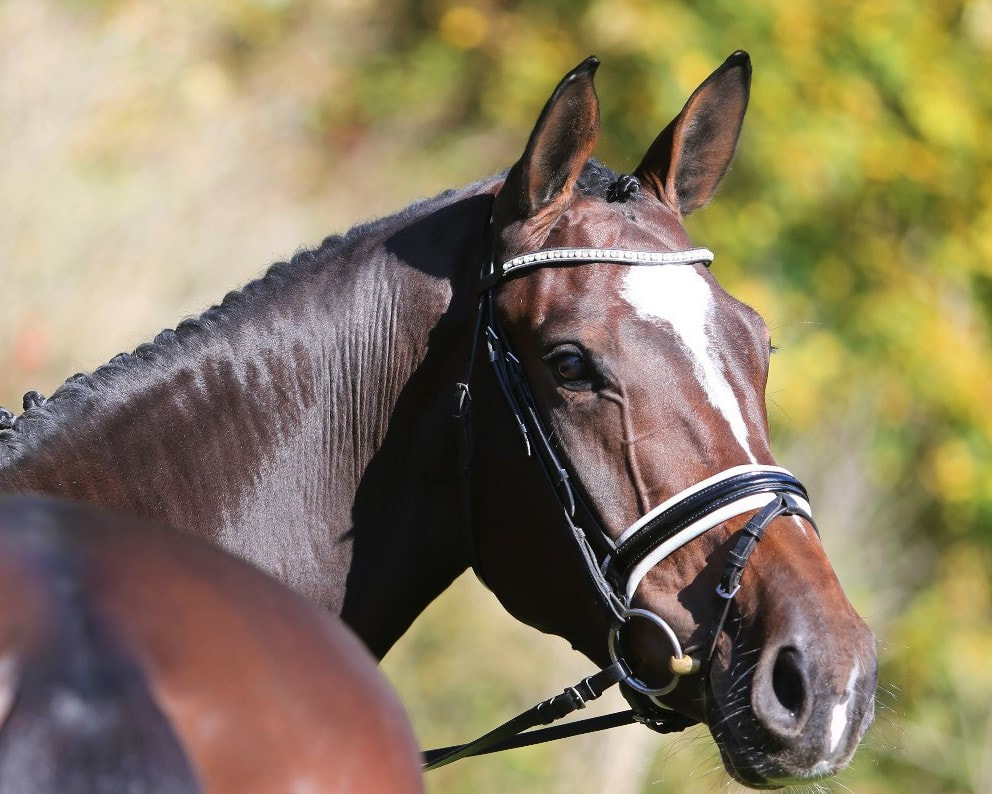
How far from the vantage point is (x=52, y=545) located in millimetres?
1689

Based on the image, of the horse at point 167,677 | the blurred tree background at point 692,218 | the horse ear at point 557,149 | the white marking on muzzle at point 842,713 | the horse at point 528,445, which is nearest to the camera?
the horse at point 167,677

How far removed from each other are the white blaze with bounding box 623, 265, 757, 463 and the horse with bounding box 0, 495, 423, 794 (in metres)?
1.18

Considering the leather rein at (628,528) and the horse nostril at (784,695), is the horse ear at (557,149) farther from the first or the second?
the horse nostril at (784,695)

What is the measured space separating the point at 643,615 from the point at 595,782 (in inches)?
200

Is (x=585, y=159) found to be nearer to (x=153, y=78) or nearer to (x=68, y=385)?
(x=68, y=385)

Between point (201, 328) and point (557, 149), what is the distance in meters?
1.00

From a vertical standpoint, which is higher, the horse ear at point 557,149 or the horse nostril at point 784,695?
the horse ear at point 557,149

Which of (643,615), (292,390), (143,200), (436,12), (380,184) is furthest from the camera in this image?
(436,12)

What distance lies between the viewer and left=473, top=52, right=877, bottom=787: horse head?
7.93 ft

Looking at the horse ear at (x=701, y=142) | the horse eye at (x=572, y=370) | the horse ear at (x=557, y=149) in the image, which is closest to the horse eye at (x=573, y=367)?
the horse eye at (x=572, y=370)

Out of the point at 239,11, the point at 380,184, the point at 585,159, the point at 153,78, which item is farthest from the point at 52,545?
the point at 239,11

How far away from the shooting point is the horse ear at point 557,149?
9.16 ft

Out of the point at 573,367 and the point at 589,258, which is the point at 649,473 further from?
the point at 589,258

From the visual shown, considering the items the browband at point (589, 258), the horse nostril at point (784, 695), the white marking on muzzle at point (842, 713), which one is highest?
the browband at point (589, 258)
